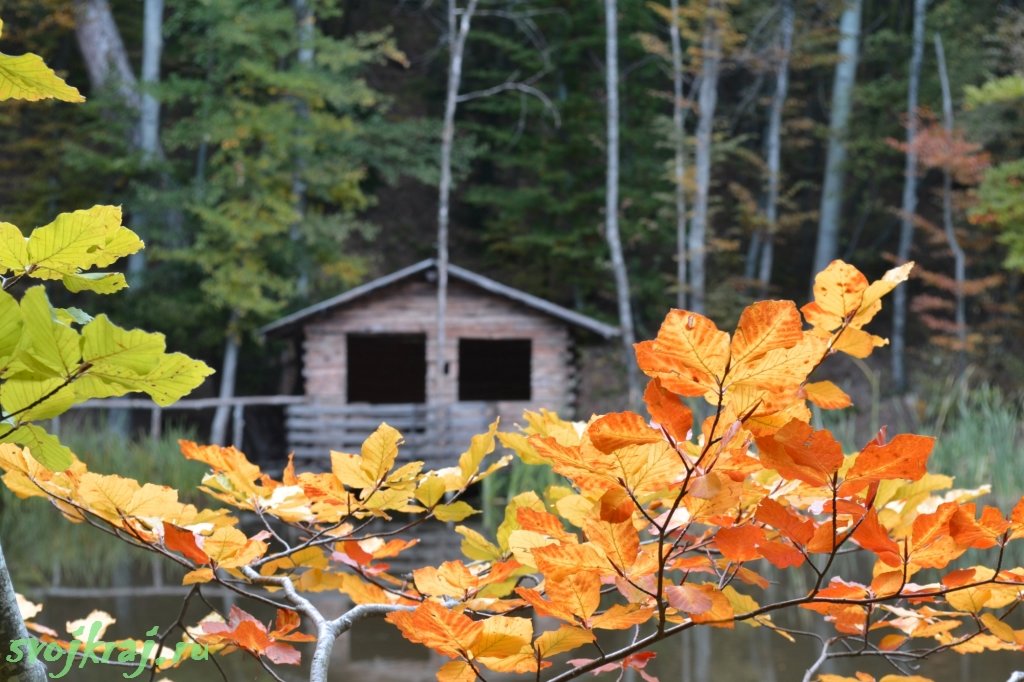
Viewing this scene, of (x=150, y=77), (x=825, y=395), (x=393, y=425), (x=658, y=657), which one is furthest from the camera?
(x=150, y=77)

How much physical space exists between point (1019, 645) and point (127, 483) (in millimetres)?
879

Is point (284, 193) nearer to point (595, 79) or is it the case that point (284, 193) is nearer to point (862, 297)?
point (595, 79)

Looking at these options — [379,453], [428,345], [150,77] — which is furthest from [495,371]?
[379,453]

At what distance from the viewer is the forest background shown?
43.4 feet

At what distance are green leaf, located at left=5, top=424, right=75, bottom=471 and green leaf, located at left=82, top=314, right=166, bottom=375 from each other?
0.30 ft

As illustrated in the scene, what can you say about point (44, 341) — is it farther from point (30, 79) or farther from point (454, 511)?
point (454, 511)

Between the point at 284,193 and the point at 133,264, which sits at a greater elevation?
the point at 284,193

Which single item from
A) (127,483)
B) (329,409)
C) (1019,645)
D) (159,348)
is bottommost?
(329,409)

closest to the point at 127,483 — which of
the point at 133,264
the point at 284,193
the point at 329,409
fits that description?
the point at 329,409

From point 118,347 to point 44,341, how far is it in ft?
0.15

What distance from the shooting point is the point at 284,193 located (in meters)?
13.6

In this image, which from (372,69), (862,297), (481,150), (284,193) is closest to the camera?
(862,297)

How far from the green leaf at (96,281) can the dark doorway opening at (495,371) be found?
1431 centimetres

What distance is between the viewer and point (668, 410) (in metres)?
0.74
